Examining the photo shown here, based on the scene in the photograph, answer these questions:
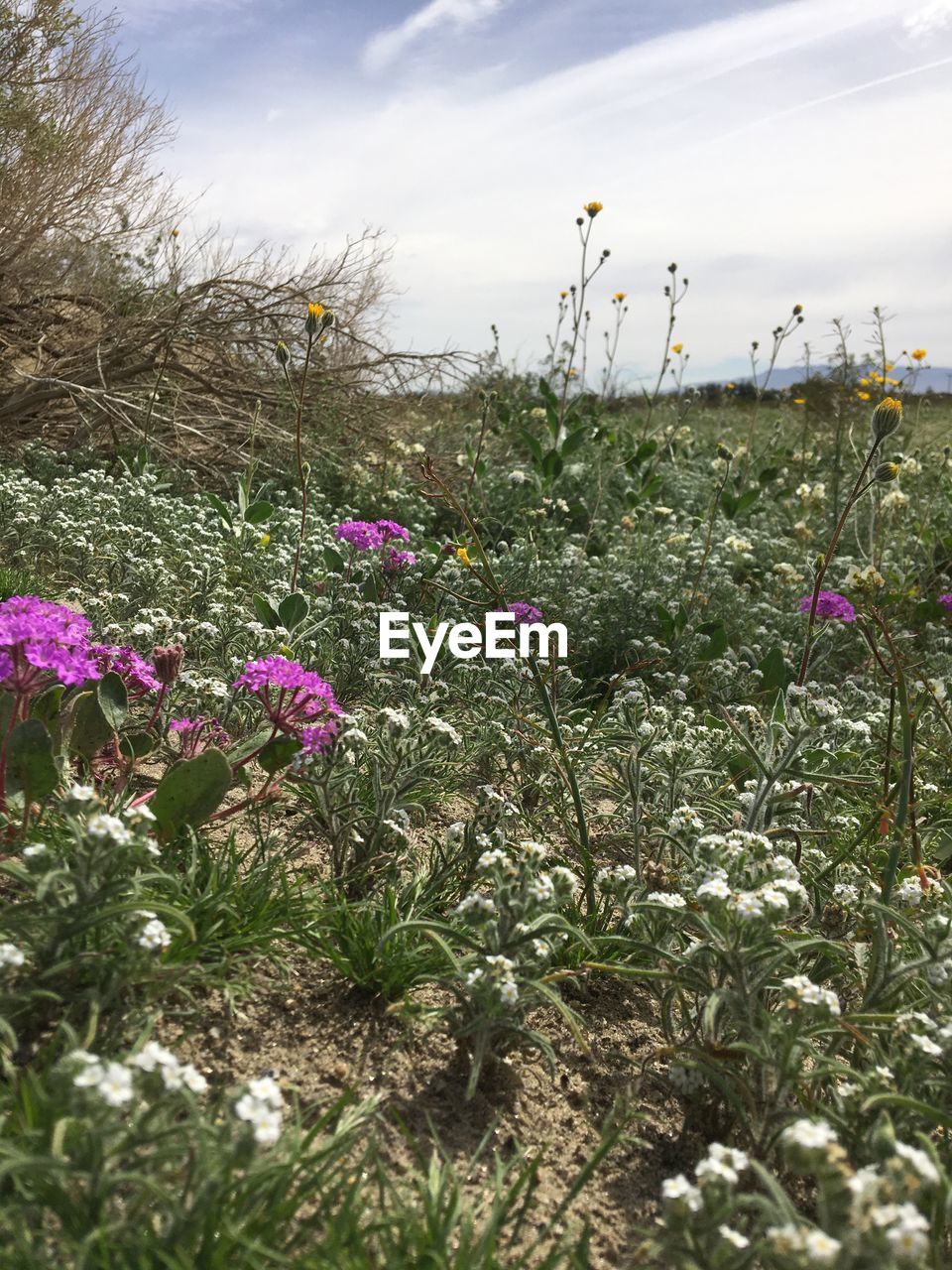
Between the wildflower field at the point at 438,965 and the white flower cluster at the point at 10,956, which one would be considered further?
the white flower cluster at the point at 10,956

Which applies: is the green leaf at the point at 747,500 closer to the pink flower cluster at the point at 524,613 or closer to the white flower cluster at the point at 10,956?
the pink flower cluster at the point at 524,613

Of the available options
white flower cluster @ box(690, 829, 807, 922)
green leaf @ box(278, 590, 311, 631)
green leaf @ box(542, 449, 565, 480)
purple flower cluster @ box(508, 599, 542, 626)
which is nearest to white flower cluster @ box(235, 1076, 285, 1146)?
white flower cluster @ box(690, 829, 807, 922)

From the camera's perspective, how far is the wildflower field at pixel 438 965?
140 cm

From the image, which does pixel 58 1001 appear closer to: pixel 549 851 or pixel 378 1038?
pixel 378 1038

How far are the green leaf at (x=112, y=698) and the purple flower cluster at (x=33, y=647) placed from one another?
8.7 inches

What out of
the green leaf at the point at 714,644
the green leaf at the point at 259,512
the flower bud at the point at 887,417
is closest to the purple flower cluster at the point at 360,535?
the green leaf at the point at 259,512

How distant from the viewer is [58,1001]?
1.71m

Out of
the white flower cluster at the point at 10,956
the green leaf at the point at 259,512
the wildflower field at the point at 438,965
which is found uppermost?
the green leaf at the point at 259,512

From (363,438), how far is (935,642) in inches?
186

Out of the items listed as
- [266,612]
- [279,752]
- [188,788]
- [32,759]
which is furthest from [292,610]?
[32,759]

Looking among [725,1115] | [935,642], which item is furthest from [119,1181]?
[935,642]

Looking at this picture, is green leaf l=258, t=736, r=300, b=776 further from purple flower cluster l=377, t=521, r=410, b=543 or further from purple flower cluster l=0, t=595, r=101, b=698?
purple flower cluster l=377, t=521, r=410, b=543

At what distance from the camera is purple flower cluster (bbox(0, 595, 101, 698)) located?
2180 mm

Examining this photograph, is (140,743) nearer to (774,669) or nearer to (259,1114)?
(259,1114)
